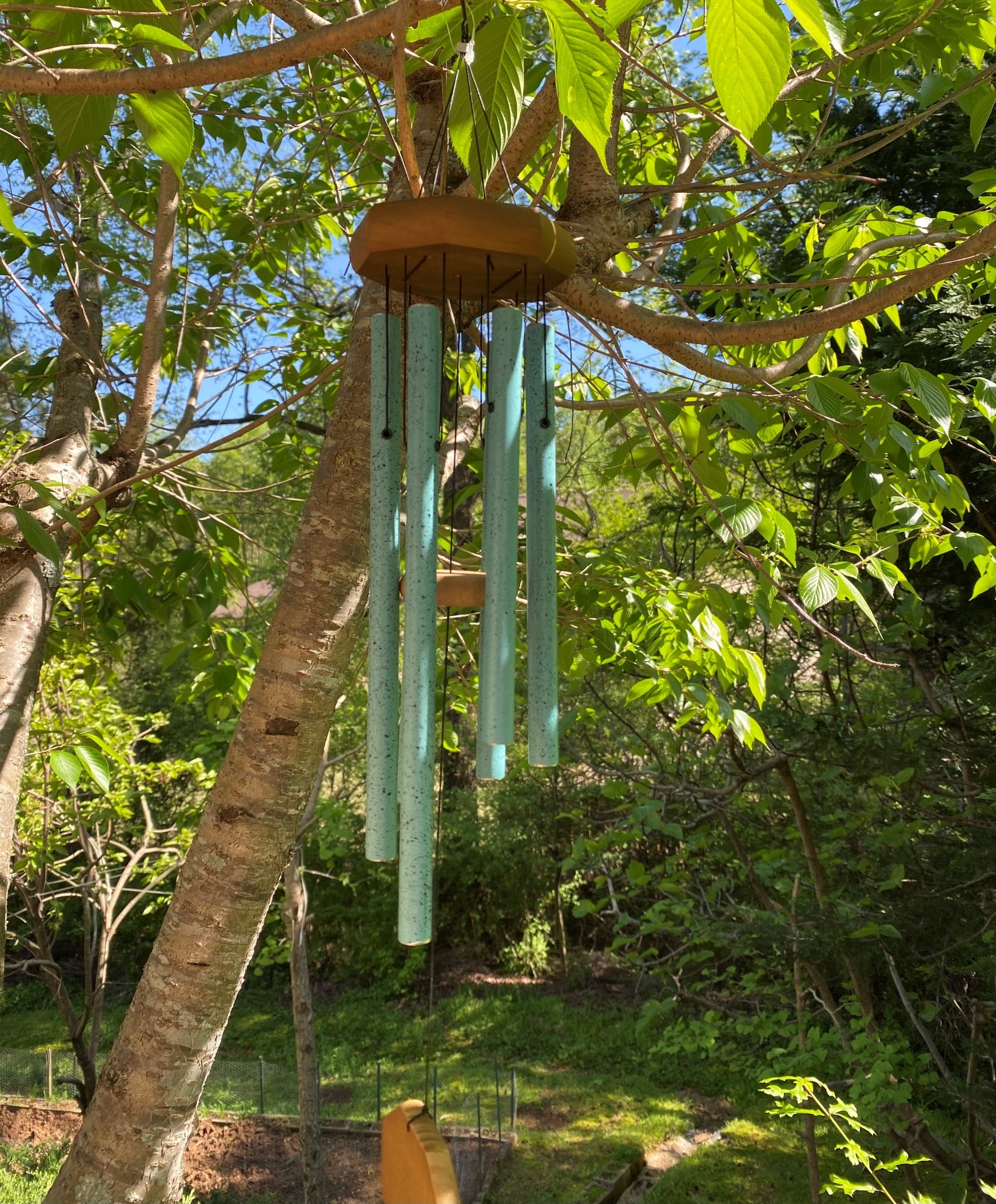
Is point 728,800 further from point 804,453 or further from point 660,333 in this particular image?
point 660,333

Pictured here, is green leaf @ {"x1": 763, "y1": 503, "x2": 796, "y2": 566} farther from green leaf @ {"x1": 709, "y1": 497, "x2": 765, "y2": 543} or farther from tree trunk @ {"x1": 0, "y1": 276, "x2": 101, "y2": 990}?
tree trunk @ {"x1": 0, "y1": 276, "x2": 101, "y2": 990}

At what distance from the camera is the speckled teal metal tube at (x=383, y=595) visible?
1178 millimetres

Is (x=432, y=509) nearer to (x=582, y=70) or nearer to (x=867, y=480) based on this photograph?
(x=582, y=70)

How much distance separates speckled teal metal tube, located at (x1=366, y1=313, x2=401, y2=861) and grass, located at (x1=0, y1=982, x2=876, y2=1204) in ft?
15.1

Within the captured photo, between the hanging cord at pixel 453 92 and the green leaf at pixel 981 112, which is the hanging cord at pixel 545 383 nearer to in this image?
the hanging cord at pixel 453 92

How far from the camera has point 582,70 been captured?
0.75 m

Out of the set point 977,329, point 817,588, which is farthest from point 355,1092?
point 977,329

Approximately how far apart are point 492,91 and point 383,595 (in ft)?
1.99

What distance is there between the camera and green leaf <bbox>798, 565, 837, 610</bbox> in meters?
1.90

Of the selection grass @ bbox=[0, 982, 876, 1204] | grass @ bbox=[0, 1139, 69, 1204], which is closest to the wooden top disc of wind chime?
grass @ bbox=[0, 1139, 69, 1204]

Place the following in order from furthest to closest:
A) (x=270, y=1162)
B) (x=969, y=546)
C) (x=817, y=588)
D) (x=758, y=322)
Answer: (x=270, y=1162) < (x=969, y=546) < (x=817, y=588) < (x=758, y=322)

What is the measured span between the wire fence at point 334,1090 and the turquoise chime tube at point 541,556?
5.62 m

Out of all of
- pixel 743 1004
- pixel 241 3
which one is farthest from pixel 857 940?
pixel 241 3

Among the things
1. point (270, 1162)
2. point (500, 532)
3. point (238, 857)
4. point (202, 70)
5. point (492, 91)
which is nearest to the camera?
point (202, 70)
